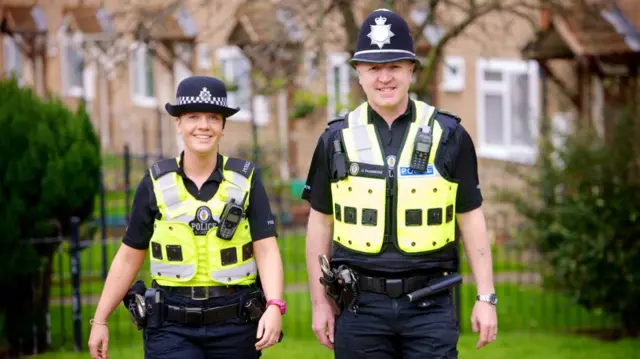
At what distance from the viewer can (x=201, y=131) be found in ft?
16.3

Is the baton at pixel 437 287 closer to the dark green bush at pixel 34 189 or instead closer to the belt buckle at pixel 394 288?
the belt buckle at pixel 394 288

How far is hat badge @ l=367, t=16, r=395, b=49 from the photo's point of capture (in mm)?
4938

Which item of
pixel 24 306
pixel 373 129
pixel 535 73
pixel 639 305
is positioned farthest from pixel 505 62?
pixel 373 129

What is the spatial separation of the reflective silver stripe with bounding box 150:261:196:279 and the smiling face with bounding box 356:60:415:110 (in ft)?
3.40

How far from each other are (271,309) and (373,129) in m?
0.86

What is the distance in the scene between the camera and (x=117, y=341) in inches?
404

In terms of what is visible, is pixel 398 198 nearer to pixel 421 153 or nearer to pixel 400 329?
pixel 421 153

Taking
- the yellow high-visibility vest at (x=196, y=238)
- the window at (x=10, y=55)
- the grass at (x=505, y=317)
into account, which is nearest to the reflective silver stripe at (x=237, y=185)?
the yellow high-visibility vest at (x=196, y=238)

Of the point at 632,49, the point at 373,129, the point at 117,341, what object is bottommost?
the point at 117,341

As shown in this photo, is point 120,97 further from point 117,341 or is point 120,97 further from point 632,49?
point 117,341

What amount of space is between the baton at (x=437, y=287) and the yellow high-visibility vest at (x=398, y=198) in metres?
0.14

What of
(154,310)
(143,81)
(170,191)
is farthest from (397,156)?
(143,81)

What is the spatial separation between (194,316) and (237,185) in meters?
0.58

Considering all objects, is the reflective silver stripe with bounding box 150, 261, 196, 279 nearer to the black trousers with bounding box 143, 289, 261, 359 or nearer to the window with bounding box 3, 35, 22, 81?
the black trousers with bounding box 143, 289, 261, 359
